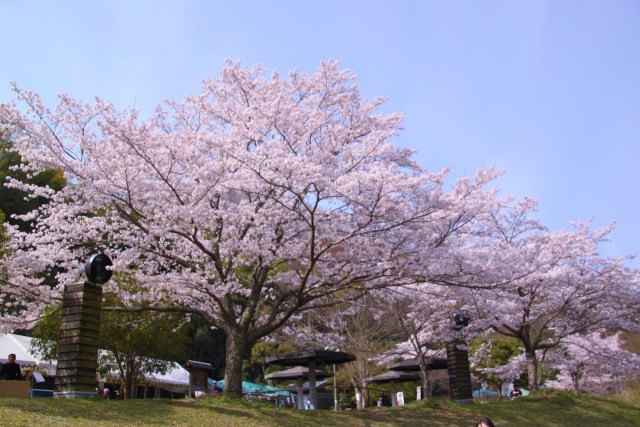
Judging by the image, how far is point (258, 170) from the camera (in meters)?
9.16

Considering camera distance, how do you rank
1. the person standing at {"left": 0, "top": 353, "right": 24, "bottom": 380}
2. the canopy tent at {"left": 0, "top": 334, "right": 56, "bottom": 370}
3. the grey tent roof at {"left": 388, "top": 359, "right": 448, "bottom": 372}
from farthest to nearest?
1. the grey tent roof at {"left": 388, "top": 359, "right": 448, "bottom": 372}
2. the canopy tent at {"left": 0, "top": 334, "right": 56, "bottom": 370}
3. the person standing at {"left": 0, "top": 353, "right": 24, "bottom": 380}

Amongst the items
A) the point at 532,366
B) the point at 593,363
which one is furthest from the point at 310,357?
the point at 593,363

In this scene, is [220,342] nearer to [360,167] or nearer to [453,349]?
[453,349]

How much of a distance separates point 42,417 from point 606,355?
16.1 metres

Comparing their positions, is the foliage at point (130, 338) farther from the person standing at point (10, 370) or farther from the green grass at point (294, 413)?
the green grass at point (294, 413)

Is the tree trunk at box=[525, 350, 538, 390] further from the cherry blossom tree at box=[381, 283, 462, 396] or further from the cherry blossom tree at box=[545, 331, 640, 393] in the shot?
the cherry blossom tree at box=[381, 283, 462, 396]

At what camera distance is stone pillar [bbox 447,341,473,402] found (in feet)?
47.4

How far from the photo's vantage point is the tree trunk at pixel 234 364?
10.7 meters

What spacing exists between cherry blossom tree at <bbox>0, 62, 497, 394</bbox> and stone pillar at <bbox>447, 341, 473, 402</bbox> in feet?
16.9

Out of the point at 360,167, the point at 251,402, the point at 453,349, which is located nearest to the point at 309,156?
the point at 360,167

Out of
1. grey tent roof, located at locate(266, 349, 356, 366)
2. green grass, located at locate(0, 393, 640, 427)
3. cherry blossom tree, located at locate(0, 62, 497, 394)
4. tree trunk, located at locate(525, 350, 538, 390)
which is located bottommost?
green grass, located at locate(0, 393, 640, 427)

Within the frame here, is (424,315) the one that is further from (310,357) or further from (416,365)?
(416,365)

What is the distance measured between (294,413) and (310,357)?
14.5 feet

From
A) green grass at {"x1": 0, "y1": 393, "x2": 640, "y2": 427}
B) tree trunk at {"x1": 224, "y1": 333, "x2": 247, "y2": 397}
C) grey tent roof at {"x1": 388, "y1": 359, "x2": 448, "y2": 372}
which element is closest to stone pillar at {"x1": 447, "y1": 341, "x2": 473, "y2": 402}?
green grass at {"x1": 0, "y1": 393, "x2": 640, "y2": 427}
